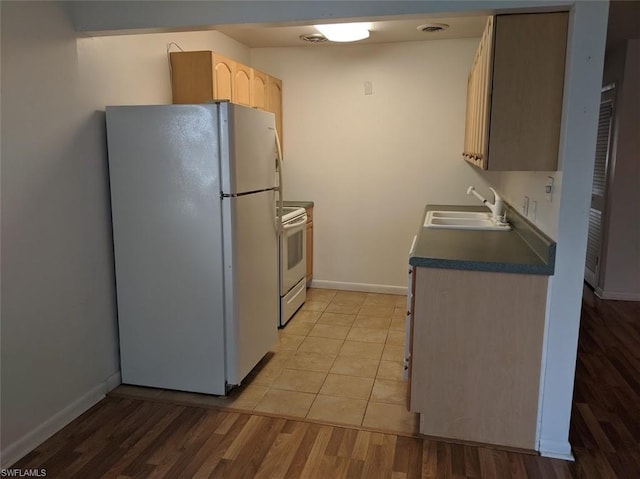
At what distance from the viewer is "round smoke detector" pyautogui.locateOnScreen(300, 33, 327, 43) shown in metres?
4.23

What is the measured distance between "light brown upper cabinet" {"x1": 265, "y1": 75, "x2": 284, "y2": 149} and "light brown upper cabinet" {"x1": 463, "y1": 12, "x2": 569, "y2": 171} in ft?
8.33

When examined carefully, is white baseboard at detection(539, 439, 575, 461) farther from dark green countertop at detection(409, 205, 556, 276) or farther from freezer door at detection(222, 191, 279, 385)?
freezer door at detection(222, 191, 279, 385)

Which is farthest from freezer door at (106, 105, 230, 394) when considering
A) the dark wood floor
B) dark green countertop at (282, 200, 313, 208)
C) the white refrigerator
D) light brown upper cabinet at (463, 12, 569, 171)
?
dark green countertop at (282, 200, 313, 208)

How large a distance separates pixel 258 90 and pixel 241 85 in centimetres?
37

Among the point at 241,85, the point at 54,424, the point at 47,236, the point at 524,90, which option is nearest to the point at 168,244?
the point at 47,236

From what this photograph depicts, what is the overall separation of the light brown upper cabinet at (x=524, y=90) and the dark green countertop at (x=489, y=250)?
0.40 metres

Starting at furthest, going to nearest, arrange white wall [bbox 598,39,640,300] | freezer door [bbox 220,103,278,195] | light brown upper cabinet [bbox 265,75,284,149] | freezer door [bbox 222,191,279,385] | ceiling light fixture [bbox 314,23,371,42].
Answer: light brown upper cabinet [bbox 265,75,284,149]
white wall [bbox 598,39,640,300]
ceiling light fixture [bbox 314,23,371,42]
freezer door [bbox 222,191,279,385]
freezer door [bbox 220,103,278,195]

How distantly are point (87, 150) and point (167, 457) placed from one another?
1597 mm

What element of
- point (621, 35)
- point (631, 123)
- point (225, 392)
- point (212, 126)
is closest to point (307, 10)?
point (212, 126)

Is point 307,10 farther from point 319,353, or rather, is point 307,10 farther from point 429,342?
point 319,353

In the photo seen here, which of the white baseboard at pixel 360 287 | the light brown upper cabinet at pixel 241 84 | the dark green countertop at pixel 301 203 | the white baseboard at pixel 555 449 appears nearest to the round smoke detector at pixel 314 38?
the light brown upper cabinet at pixel 241 84

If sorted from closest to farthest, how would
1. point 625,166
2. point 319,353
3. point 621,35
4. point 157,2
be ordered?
point 157,2 < point 319,353 < point 621,35 < point 625,166

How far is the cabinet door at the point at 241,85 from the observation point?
3771 mm

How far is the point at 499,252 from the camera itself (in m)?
2.40
